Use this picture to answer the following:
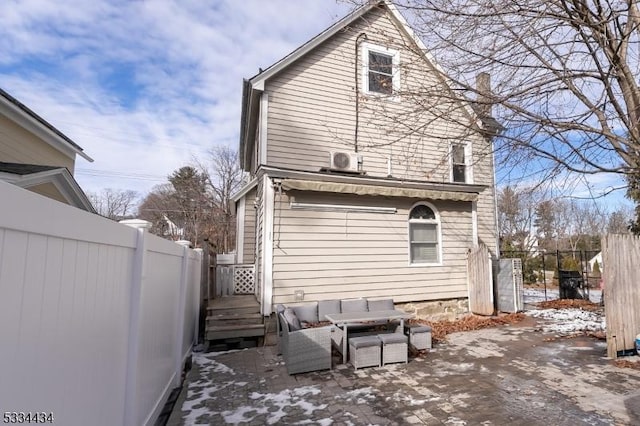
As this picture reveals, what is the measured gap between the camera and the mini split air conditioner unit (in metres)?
8.71

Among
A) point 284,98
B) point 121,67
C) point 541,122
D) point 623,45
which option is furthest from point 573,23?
point 121,67

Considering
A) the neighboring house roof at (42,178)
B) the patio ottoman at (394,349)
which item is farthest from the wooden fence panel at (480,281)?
the neighboring house roof at (42,178)

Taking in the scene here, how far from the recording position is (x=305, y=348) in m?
5.14

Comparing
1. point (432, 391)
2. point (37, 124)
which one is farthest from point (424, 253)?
point (37, 124)

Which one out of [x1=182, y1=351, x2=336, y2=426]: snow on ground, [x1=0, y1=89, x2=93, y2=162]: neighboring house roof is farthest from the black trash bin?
[x1=0, y1=89, x2=93, y2=162]: neighboring house roof

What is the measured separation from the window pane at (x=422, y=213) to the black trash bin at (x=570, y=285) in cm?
654

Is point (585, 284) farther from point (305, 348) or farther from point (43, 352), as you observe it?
point (43, 352)

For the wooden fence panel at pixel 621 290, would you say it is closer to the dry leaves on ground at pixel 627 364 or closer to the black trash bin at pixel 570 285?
the dry leaves on ground at pixel 627 364

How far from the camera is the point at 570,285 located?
1152 centimetres

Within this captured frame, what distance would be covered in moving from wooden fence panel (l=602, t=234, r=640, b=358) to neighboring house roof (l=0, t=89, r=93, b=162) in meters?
12.6

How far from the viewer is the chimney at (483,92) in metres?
4.54

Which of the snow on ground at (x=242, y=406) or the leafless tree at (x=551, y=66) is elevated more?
the leafless tree at (x=551, y=66)

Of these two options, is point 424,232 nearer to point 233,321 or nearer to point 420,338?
point 420,338

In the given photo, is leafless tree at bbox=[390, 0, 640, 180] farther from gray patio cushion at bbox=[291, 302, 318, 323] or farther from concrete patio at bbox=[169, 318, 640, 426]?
gray patio cushion at bbox=[291, 302, 318, 323]
